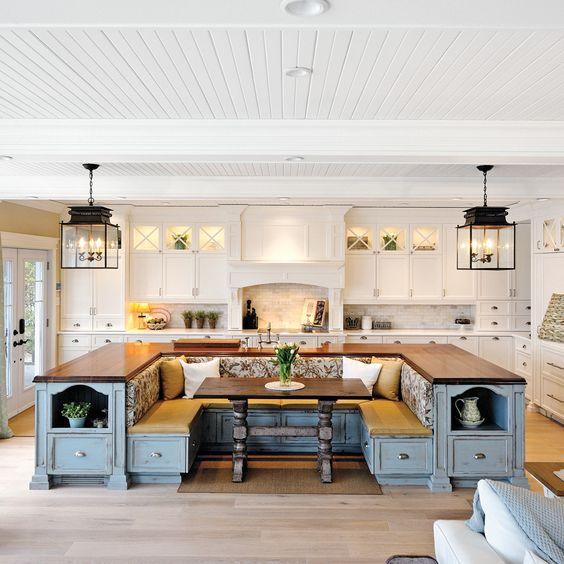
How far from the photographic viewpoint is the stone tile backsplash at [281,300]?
7.96m

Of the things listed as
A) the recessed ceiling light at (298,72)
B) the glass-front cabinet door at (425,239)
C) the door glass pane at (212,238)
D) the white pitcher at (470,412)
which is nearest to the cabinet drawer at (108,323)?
the door glass pane at (212,238)

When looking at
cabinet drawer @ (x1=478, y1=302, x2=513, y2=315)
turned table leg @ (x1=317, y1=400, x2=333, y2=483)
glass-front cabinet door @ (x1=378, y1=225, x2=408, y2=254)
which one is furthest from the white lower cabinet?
turned table leg @ (x1=317, y1=400, x2=333, y2=483)

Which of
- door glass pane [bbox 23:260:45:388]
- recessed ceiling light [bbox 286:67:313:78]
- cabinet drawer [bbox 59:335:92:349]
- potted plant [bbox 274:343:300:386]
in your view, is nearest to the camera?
recessed ceiling light [bbox 286:67:313:78]

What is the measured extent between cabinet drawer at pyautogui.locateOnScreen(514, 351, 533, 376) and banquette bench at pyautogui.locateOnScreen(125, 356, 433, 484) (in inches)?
101

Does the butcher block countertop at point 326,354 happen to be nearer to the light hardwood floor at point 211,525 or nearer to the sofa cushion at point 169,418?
the sofa cushion at point 169,418

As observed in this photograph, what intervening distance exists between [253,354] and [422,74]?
3469mm

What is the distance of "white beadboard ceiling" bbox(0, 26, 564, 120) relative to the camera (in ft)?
7.15

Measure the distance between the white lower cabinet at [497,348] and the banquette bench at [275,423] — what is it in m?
2.84

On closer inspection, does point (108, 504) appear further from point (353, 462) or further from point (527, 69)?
point (527, 69)

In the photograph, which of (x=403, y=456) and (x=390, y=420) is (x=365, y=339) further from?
(x=403, y=456)

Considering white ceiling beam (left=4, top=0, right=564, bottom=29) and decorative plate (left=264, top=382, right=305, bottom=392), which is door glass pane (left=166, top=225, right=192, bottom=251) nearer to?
decorative plate (left=264, top=382, right=305, bottom=392)

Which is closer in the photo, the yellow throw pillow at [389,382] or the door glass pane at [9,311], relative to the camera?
the yellow throw pillow at [389,382]

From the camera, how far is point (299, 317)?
26.1 ft

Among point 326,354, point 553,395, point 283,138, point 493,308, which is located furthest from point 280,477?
point 493,308
